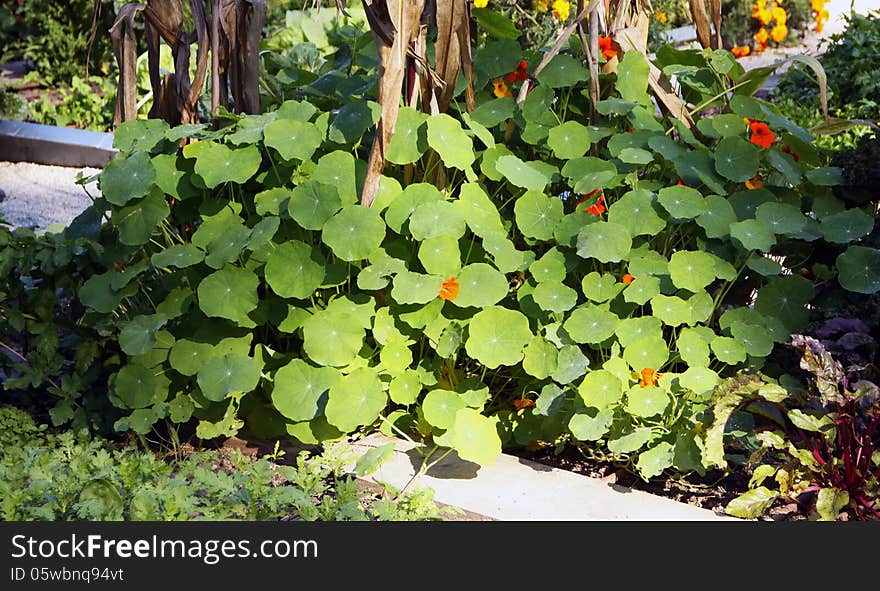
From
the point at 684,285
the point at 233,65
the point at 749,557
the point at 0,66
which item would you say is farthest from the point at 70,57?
the point at 749,557

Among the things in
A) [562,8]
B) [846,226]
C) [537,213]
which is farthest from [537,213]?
→ [562,8]

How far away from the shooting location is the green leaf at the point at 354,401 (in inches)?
102

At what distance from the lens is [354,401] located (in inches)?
103

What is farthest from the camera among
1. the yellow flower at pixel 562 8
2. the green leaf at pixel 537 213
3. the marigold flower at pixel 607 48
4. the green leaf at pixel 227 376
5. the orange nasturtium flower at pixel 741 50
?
the orange nasturtium flower at pixel 741 50

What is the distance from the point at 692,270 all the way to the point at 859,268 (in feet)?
1.44

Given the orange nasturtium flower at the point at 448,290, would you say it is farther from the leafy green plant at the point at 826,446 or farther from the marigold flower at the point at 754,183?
the marigold flower at the point at 754,183

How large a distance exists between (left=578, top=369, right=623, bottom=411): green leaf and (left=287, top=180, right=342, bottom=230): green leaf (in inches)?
30.4

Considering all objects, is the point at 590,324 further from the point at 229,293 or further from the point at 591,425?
the point at 229,293

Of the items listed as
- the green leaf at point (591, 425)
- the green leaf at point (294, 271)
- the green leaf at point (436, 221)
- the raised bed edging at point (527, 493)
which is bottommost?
the raised bed edging at point (527, 493)

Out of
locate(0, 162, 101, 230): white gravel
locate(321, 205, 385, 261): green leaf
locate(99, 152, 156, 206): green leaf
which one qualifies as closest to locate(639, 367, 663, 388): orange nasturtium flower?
locate(321, 205, 385, 261): green leaf

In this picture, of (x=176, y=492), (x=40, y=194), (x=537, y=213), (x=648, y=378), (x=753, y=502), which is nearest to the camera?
(x=176, y=492)

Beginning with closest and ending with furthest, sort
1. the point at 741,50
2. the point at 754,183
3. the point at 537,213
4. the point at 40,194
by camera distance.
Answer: the point at 537,213
the point at 754,183
the point at 40,194
the point at 741,50

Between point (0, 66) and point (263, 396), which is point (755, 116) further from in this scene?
point (0, 66)

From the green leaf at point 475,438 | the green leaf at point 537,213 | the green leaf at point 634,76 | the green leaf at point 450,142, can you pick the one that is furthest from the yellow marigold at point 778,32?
the green leaf at point 475,438
